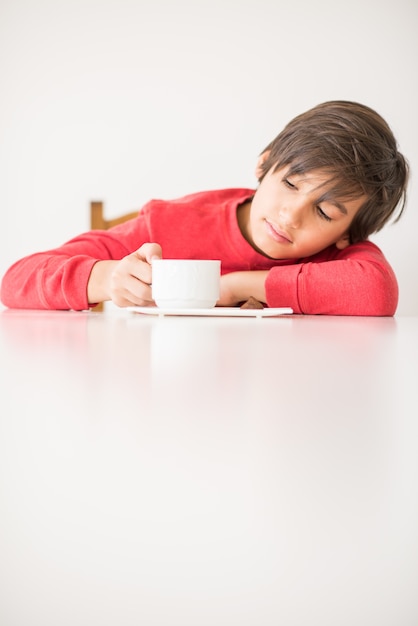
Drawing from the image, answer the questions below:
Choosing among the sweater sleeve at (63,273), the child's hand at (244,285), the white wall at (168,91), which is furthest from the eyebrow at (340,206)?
the white wall at (168,91)

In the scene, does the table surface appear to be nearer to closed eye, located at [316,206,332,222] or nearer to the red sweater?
the red sweater

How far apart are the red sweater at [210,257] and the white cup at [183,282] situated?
32cm

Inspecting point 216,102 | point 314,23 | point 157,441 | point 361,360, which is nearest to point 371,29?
point 314,23

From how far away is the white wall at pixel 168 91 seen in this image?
2.61 m

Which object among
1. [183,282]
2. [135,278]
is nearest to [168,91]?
[135,278]

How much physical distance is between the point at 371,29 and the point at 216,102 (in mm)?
627

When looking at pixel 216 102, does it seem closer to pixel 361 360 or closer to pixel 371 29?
pixel 371 29

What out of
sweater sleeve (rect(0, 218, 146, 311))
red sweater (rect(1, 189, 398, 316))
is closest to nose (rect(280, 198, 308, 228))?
red sweater (rect(1, 189, 398, 316))

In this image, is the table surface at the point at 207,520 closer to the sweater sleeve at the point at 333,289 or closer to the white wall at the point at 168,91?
the sweater sleeve at the point at 333,289

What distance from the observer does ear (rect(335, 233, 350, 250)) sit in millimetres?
1626

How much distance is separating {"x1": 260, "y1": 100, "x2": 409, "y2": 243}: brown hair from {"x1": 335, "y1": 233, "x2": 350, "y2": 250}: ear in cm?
3

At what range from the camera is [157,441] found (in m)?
0.17

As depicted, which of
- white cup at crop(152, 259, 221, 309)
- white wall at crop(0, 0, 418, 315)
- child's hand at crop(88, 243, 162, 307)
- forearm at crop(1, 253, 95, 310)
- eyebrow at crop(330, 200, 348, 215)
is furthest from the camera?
white wall at crop(0, 0, 418, 315)

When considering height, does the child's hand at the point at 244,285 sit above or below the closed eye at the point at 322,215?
below
